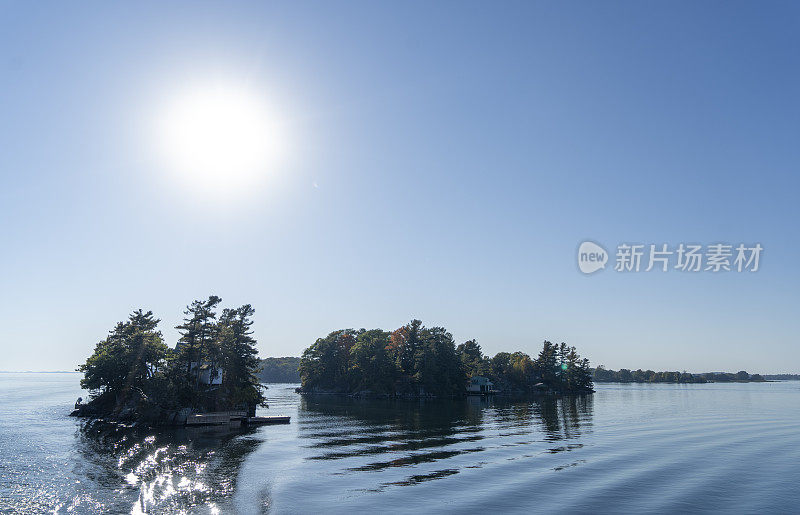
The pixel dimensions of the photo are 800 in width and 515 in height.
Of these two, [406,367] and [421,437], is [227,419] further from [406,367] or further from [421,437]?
[406,367]

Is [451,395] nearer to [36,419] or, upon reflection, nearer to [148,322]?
[148,322]

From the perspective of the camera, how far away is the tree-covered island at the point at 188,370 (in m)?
71.8

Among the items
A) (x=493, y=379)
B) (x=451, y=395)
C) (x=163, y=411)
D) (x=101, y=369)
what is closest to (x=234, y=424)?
A: (x=163, y=411)

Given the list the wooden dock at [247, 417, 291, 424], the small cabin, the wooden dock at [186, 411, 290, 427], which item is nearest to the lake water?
the wooden dock at [186, 411, 290, 427]

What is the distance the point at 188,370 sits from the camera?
244ft

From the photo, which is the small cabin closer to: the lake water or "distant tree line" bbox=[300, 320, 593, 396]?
"distant tree line" bbox=[300, 320, 593, 396]

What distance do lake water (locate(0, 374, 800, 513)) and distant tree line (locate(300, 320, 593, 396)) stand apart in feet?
281

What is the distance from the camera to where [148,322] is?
93.1 metres

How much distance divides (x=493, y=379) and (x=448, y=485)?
16767 centimetres

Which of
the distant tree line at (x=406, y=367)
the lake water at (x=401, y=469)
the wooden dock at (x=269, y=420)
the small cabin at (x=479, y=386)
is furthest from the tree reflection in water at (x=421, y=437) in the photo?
the small cabin at (x=479, y=386)

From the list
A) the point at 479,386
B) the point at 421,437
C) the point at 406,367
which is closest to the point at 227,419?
the point at 421,437

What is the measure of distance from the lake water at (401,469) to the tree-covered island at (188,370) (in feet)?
27.8

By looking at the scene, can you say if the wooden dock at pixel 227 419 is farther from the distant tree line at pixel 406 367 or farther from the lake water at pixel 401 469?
the distant tree line at pixel 406 367

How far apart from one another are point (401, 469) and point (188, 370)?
5055 cm
